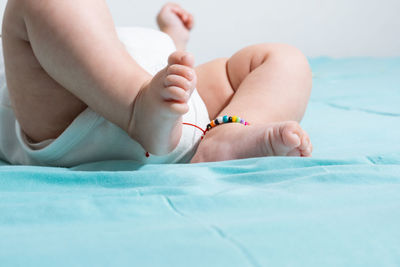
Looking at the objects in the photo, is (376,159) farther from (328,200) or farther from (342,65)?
(342,65)

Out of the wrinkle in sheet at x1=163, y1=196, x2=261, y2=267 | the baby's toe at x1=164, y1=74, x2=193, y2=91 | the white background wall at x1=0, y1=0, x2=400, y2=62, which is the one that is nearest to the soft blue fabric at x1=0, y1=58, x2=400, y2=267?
the wrinkle in sheet at x1=163, y1=196, x2=261, y2=267

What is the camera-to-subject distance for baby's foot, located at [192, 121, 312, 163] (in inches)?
25.3

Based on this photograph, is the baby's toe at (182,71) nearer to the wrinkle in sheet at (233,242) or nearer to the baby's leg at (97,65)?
the baby's leg at (97,65)

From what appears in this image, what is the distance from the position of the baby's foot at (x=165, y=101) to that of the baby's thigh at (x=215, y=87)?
1.22 ft

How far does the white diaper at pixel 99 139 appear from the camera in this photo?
0.71 m

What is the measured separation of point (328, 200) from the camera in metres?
0.48

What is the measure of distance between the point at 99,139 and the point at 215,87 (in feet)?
1.18

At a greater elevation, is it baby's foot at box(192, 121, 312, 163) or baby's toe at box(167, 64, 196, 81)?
baby's toe at box(167, 64, 196, 81)

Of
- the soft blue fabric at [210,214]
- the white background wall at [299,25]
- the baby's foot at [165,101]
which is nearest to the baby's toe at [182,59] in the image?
the baby's foot at [165,101]

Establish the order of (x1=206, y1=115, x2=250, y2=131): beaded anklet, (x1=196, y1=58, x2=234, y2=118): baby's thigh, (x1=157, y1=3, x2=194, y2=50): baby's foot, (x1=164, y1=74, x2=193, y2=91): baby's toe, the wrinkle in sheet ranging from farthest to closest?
(x1=157, y1=3, x2=194, y2=50): baby's foot < (x1=196, y1=58, x2=234, y2=118): baby's thigh < (x1=206, y1=115, x2=250, y2=131): beaded anklet < (x1=164, y1=74, x2=193, y2=91): baby's toe < the wrinkle in sheet

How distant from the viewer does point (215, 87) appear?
3.34 ft

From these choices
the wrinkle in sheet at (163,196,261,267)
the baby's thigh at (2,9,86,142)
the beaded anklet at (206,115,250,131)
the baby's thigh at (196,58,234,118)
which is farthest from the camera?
the baby's thigh at (196,58,234,118)

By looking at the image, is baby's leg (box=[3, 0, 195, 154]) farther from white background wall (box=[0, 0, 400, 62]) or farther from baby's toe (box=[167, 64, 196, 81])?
white background wall (box=[0, 0, 400, 62])

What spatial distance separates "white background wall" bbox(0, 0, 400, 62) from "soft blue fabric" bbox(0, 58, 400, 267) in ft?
7.80
